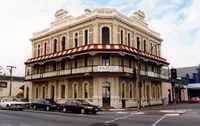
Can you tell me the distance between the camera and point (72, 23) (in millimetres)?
39312

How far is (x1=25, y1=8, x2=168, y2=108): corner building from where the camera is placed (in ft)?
112

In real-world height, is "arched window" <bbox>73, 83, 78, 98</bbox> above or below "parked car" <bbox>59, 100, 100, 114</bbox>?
above

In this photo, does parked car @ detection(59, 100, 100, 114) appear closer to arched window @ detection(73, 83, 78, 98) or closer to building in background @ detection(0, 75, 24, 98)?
arched window @ detection(73, 83, 78, 98)

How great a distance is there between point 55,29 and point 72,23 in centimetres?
438

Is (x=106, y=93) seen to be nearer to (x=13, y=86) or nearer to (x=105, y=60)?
(x=105, y=60)

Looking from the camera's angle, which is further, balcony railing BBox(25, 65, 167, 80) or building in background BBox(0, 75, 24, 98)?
building in background BBox(0, 75, 24, 98)

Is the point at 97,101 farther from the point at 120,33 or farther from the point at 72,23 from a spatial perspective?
the point at 72,23

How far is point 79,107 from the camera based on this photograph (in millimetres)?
→ 25844

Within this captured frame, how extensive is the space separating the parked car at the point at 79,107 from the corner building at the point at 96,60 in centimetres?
Answer: 727

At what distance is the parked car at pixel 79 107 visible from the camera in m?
25.0

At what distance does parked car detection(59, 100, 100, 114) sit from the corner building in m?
7.27

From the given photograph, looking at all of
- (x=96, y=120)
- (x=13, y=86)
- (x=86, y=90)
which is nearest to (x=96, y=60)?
(x=86, y=90)

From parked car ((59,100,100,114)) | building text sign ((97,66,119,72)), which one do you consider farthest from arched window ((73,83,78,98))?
parked car ((59,100,100,114))

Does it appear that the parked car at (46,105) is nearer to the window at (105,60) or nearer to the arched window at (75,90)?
the arched window at (75,90)
